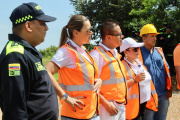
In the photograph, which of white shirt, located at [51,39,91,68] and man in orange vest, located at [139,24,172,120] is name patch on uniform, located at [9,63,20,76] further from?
man in orange vest, located at [139,24,172,120]

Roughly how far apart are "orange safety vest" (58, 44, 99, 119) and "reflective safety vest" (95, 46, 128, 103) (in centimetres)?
48

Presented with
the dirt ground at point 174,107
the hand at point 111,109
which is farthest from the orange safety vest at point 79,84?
the dirt ground at point 174,107

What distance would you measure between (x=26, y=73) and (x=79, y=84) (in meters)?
0.91

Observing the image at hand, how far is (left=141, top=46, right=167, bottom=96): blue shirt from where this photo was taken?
3938 mm

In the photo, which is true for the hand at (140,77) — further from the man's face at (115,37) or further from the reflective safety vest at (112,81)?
the man's face at (115,37)

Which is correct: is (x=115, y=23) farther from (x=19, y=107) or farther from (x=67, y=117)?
(x=19, y=107)

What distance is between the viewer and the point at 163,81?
13.1ft

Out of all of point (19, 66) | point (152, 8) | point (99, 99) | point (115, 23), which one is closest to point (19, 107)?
point (19, 66)

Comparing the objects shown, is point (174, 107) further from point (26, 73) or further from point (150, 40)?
point (26, 73)

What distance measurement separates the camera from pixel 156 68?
3.98m

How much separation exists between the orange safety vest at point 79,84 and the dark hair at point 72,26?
0.27m

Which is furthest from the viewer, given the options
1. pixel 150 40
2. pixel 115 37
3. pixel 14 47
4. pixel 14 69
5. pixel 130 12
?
pixel 130 12

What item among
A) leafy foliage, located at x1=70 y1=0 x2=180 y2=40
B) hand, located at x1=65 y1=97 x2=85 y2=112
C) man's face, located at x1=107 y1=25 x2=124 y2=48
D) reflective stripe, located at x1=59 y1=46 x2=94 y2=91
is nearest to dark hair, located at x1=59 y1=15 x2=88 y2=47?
reflective stripe, located at x1=59 y1=46 x2=94 y2=91

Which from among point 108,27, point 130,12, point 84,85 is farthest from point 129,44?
point 130,12
